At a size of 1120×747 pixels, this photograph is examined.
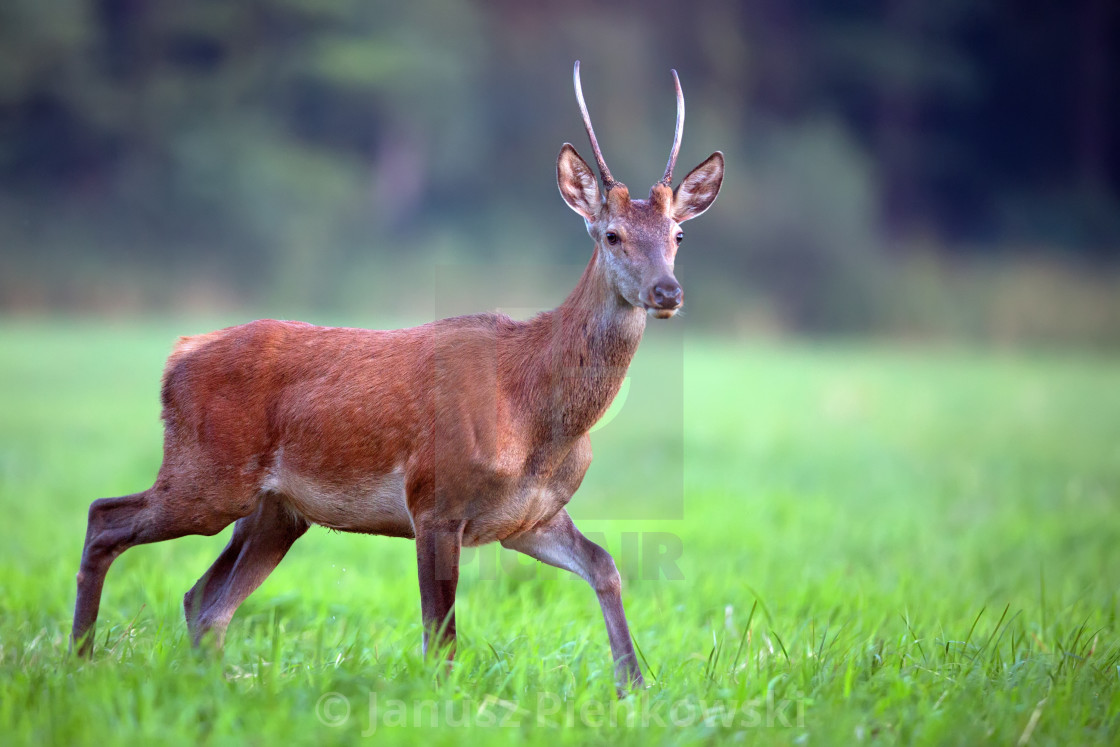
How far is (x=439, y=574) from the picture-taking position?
4762 millimetres

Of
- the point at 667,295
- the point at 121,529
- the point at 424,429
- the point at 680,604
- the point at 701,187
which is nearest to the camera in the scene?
the point at 667,295

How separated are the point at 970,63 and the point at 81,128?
22390 millimetres

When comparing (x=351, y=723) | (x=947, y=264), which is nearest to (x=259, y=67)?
(x=947, y=264)

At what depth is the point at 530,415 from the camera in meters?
4.94

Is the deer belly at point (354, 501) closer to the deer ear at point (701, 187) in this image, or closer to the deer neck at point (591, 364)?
the deer neck at point (591, 364)

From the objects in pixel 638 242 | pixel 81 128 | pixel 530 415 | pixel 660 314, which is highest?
pixel 81 128

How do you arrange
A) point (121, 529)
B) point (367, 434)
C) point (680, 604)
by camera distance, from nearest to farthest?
1. point (367, 434)
2. point (121, 529)
3. point (680, 604)

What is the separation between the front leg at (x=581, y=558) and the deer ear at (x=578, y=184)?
137cm

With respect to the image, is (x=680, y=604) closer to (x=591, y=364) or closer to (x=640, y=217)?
(x=591, y=364)

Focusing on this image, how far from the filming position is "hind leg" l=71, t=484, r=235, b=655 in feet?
16.7

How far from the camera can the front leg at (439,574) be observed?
4766 mm

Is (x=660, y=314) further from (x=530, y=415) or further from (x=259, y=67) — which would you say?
(x=259, y=67)
